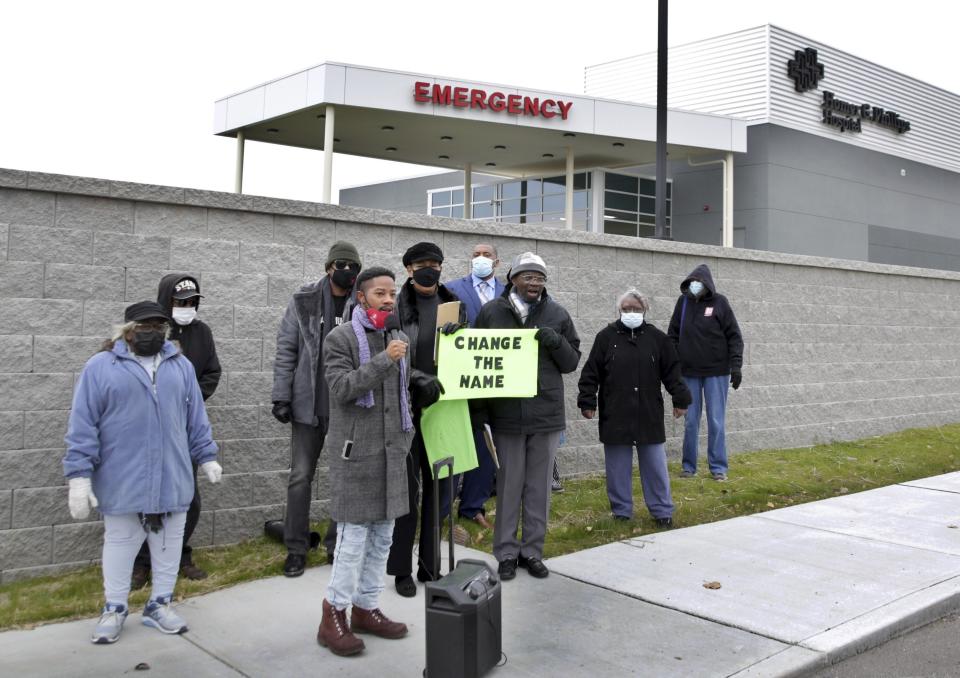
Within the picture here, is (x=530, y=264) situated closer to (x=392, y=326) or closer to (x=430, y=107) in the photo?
(x=392, y=326)

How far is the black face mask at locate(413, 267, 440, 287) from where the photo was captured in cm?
559

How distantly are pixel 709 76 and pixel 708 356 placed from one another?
23.6 metres

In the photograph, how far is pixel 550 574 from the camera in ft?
19.9

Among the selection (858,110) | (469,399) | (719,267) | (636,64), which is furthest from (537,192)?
(469,399)

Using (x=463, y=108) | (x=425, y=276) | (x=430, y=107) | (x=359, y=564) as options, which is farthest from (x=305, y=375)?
(x=463, y=108)

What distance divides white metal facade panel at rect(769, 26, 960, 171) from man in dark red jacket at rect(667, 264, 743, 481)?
70.2 ft

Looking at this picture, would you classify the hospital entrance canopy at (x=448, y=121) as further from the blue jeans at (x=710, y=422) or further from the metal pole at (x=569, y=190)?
the blue jeans at (x=710, y=422)

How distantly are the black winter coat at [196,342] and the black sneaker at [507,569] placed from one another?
7.39ft

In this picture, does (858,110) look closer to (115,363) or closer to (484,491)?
(484,491)

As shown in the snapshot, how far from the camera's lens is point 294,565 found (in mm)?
5953

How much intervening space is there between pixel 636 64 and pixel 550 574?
1138 inches

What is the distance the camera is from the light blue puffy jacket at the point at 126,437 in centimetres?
463

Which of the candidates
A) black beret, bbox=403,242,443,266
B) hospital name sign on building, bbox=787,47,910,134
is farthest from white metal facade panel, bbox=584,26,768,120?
black beret, bbox=403,242,443,266

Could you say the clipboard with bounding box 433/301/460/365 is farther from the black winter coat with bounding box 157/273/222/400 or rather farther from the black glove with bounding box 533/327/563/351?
the black winter coat with bounding box 157/273/222/400
